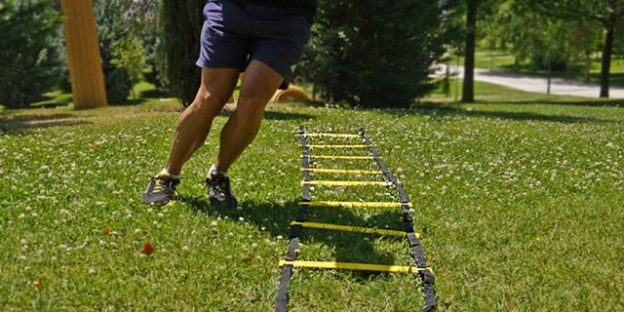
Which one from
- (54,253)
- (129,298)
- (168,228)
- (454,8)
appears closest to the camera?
(129,298)

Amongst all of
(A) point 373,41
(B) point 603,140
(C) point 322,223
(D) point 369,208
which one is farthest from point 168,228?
(A) point 373,41

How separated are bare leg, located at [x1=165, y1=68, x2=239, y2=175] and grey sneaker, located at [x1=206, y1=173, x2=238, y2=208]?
0.77 ft

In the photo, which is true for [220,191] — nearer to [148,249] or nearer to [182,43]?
[148,249]

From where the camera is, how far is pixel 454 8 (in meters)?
22.8

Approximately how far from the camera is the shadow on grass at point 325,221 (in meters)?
3.54

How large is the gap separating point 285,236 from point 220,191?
79 centimetres

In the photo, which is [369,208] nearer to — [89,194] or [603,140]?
[89,194]

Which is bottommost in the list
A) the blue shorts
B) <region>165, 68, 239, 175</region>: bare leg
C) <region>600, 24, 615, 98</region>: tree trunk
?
<region>600, 24, 615, 98</region>: tree trunk

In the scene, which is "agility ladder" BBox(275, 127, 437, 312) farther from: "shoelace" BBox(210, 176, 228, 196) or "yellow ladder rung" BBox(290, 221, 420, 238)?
"shoelace" BBox(210, 176, 228, 196)

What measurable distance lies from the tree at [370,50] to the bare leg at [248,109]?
12511 mm

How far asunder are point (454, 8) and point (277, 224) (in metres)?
20.2

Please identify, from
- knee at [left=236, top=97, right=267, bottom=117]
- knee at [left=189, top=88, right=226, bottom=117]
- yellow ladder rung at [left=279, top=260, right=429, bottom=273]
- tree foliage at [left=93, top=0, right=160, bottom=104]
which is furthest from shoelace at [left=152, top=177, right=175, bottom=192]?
tree foliage at [left=93, top=0, right=160, bottom=104]

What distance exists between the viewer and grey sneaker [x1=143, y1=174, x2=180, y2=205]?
4.37 meters

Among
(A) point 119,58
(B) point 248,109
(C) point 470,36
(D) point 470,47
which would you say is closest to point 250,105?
(B) point 248,109
